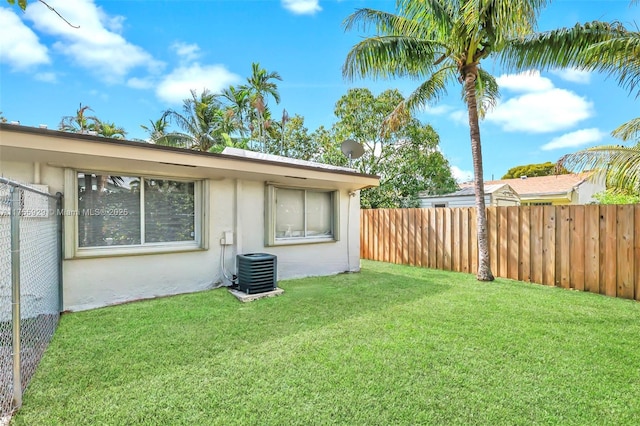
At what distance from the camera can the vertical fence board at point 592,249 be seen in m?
6.45

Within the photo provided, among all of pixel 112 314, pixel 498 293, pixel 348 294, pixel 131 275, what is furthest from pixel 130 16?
pixel 498 293

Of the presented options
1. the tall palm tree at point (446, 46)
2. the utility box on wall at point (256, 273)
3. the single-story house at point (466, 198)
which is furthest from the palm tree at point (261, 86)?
the utility box on wall at point (256, 273)

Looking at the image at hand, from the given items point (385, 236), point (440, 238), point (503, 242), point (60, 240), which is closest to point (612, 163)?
point (503, 242)

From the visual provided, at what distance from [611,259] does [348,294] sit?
5498mm

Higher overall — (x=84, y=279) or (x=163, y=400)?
(x=84, y=279)

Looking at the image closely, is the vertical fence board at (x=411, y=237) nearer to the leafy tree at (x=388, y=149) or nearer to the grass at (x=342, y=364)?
the grass at (x=342, y=364)

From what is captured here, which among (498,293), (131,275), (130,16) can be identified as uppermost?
(130,16)

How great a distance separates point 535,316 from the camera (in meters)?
4.80

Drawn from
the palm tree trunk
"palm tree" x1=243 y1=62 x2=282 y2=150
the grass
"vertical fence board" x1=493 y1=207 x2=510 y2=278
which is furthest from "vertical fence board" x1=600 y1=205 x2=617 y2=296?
"palm tree" x1=243 y1=62 x2=282 y2=150

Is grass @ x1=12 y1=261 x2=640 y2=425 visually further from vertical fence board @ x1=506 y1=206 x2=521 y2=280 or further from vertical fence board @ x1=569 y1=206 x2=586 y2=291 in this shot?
vertical fence board @ x1=506 y1=206 x2=521 y2=280

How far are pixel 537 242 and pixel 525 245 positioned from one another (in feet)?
0.88

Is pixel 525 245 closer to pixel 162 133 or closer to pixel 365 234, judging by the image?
pixel 365 234

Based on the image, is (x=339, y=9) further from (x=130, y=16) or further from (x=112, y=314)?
(x=112, y=314)

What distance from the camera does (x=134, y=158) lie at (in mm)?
4910
